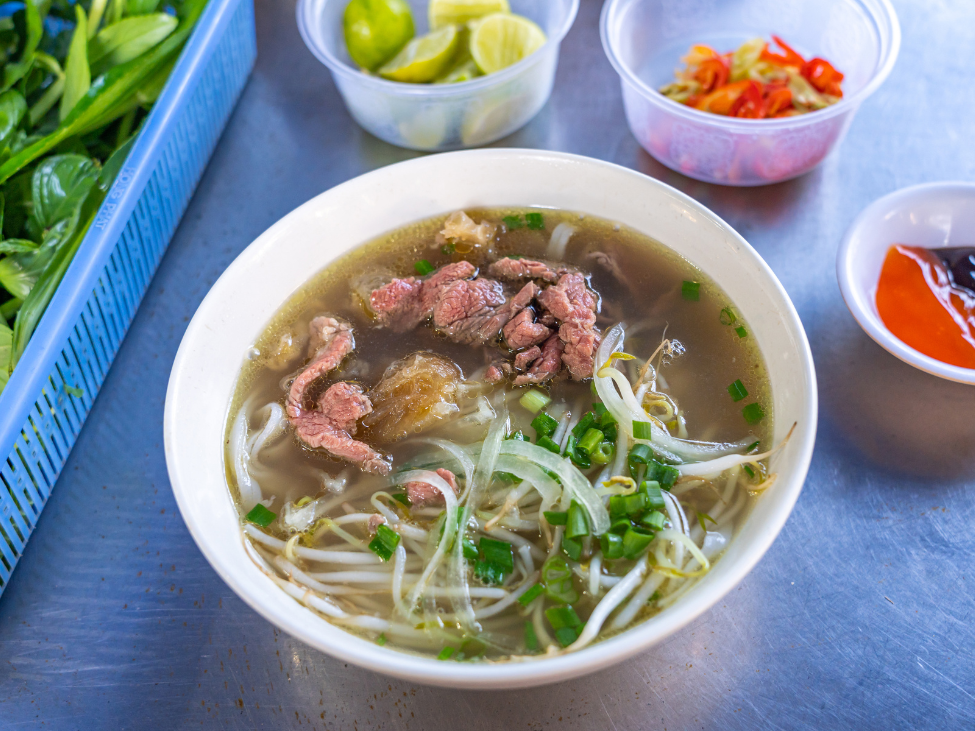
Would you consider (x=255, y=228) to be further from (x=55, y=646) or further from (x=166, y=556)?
(x=55, y=646)

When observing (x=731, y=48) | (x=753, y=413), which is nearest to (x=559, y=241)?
(x=753, y=413)

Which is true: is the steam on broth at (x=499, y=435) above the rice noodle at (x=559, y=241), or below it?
below

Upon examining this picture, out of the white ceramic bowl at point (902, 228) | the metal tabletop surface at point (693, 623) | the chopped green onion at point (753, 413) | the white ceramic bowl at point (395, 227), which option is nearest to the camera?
the white ceramic bowl at point (395, 227)

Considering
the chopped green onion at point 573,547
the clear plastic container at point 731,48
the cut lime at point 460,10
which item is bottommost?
the chopped green onion at point 573,547

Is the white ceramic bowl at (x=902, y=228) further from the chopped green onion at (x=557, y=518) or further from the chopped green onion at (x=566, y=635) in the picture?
the chopped green onion at (x=566, y=635)

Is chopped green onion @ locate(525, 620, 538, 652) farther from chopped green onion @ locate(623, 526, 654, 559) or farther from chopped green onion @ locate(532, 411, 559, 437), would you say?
chopped green onion @ locate(532, 411, 559, 437)

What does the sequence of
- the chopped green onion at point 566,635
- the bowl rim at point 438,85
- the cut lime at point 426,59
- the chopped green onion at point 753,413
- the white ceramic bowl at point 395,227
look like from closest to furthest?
the white ceramic bowl at point 395,227 < the chopped green onion at point 566,635 < the chopped green onion at point 753,413 < the bowl rim at point 438,85 < the cut lime at point 426,59

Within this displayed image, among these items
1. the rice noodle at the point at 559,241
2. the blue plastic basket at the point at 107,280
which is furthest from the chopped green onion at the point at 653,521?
the blue plastic basket at the point at 107,280

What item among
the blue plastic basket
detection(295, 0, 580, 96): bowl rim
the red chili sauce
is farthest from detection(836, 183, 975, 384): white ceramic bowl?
the blue plastic basket

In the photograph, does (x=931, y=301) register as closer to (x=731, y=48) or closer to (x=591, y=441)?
(x=591, y=441)
